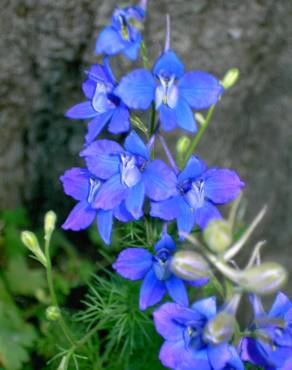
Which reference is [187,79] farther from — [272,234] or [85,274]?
[272,234]

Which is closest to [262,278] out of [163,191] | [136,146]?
[163,191]

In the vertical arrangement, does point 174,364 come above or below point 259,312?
below

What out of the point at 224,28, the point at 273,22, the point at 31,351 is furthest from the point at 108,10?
the point at 31,351

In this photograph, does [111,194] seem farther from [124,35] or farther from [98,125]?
[124,35]

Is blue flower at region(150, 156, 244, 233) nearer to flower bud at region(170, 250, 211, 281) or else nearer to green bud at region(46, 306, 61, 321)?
flower bud at region(170, 250, 211, 281)

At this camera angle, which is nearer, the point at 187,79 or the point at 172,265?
the point at 172,265

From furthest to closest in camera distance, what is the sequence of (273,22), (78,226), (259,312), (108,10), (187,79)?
(273,22) < (108,10) < (78,226) < (187,79) < (259,312)
